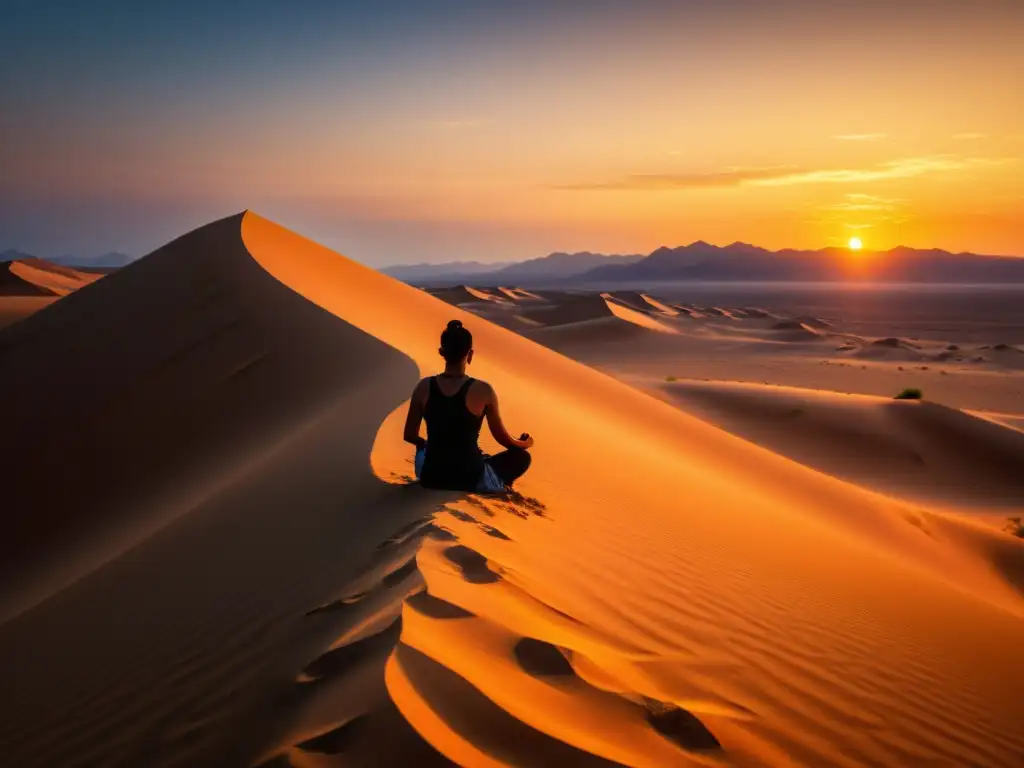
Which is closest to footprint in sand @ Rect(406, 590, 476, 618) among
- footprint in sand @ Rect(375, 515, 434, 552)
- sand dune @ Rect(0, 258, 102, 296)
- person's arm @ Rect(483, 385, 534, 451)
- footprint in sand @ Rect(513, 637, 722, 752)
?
footprint in sand @ Rect(513, 637, 722, 752)

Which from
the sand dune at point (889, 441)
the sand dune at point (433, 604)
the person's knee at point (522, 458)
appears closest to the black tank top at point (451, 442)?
the sand dune at point (433, 604)

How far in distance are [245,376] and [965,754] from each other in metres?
7.55

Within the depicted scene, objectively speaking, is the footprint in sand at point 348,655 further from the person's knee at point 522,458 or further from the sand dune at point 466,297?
the sand dune at point 466,297

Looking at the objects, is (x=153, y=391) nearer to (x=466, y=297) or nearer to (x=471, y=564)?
(x=471, y=564)

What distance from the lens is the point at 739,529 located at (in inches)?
241

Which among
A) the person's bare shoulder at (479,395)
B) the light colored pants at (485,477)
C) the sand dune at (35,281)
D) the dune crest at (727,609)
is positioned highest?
the sand dune at (35,281)

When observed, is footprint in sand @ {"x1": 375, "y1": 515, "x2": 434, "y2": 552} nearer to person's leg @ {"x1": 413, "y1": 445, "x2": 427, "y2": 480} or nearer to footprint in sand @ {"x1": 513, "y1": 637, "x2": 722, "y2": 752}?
person's leg @ {"x1": 413, "y1": 445, "x2": 427, "y2": 480}

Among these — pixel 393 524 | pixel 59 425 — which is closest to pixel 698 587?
pixel 393 524

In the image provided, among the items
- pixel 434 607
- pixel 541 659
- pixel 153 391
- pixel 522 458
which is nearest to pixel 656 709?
pixel 541 659

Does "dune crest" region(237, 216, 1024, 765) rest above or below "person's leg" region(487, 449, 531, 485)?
below

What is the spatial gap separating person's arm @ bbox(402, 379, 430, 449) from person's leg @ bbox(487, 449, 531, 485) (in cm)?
52

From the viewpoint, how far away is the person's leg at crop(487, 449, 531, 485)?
4.68 metres

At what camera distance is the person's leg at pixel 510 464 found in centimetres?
468

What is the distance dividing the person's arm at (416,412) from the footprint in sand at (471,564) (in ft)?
3.72
